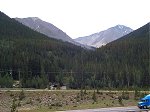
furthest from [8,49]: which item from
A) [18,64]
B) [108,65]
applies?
[108,65]

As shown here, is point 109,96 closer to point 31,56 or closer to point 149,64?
point 149,64

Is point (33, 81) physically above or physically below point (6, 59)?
below

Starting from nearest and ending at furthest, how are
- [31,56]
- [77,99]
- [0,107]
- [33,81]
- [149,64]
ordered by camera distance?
1. [0,107]
2. [77,99]
3. [33,81]
4. [149,64]
5. [31,56]

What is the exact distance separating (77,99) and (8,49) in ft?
444

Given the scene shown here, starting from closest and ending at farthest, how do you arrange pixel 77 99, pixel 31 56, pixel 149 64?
1. pixel 77 99
2. pixel 149 64
3. pixel 31 56

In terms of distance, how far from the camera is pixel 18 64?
171625 mm

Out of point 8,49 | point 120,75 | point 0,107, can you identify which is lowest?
point 0,107

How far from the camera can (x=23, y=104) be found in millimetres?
65000

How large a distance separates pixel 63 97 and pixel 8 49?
435 ft

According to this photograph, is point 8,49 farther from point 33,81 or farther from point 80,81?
point 33,81

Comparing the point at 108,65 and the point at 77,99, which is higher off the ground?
the point at 108,65

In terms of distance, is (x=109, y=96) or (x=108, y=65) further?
(x=108, y=65)

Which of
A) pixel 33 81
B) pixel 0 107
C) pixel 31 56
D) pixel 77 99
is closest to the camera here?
pixel 0 107

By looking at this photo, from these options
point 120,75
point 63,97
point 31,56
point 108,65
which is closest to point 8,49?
point 31,56
